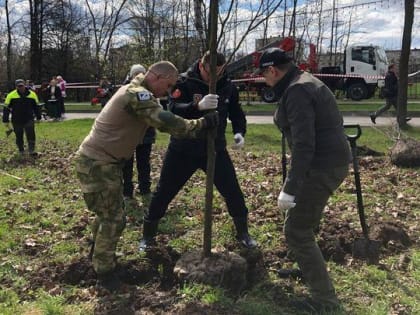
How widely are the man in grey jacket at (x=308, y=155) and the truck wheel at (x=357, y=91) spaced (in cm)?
2391

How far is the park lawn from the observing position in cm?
391

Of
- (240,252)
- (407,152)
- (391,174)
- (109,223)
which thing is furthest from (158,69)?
(407,152)

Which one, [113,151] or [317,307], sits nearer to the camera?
[317,307]

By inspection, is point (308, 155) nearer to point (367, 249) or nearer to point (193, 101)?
point (193, 101)

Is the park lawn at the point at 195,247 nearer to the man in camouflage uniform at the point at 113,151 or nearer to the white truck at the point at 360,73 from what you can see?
the man in camouflage uniform at the point at 113,151

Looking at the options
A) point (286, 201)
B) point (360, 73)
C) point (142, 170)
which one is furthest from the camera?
point (360, 73)

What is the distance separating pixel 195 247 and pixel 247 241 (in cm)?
52

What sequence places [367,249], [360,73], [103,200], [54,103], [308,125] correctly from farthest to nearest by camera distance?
1. [360,73]
2. [54,103]
3. [367,249]
4. [103,200]
5. [308,125]

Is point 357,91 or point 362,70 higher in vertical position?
point 362,70

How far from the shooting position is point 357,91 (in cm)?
2667

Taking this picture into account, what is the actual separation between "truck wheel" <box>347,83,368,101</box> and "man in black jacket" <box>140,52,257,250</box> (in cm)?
2278

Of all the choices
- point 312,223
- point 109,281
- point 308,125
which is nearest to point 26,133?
point 109,281

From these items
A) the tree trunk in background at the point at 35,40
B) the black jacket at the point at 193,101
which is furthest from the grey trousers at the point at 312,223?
the tree trunk in background at the point at 35,40

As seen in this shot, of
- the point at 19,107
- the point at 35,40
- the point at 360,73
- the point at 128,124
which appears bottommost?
the point at 19,107
